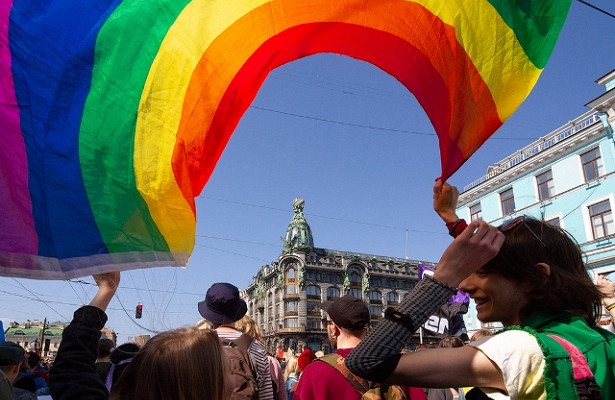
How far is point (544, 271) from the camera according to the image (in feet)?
4.79

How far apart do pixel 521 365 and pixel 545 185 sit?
26712 mm

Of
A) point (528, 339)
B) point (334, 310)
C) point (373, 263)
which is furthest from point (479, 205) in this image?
point (373, 263)

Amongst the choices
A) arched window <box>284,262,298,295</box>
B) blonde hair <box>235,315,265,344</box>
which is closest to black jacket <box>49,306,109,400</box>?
blonde hair <box>235,315,265,344</box>

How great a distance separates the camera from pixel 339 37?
267 cm

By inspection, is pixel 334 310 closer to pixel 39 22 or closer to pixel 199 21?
pixel 199 21

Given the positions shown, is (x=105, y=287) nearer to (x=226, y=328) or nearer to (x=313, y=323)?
(x=226, y=328)

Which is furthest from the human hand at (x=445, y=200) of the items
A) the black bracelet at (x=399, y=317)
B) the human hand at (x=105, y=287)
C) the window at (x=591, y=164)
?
the window at (x=591, y=164)

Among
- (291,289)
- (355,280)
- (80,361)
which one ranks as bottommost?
(80,361)

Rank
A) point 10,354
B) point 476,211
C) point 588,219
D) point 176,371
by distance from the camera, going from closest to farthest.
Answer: point 176,371
point 10,354
point 588,219
point 476,211

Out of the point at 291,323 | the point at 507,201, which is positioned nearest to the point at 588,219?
the point at 507,201

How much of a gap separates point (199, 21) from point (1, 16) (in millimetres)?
886

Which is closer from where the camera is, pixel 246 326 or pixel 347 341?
pixel 347 341

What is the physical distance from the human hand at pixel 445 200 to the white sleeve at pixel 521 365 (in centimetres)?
66

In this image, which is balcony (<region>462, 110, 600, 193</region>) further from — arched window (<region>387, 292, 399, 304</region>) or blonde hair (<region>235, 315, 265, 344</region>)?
arched window (<region>387, 292, 399, 304</region>)
